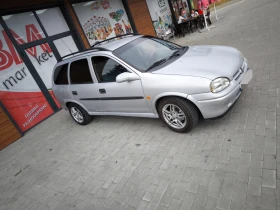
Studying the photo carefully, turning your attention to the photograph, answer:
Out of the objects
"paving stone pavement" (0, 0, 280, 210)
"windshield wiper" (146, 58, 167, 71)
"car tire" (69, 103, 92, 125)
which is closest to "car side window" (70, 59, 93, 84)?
"car tire" (69, 103, 92, 125)

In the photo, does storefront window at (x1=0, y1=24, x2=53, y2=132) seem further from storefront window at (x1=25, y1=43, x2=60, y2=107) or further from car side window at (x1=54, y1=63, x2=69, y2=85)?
car side window at (x1=54, y1=63, x2=69, y2=85)

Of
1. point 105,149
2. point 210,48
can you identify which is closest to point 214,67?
point 210,48

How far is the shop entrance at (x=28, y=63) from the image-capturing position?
6.13 meters

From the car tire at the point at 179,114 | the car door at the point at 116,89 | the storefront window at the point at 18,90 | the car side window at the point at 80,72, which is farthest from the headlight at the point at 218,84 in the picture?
the storefront window at the point at 18,90

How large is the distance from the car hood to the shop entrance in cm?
500

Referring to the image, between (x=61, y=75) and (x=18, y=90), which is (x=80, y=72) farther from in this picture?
(x=18, y=90)

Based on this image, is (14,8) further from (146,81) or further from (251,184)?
(251,184)

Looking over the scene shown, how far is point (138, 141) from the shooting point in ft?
12.9

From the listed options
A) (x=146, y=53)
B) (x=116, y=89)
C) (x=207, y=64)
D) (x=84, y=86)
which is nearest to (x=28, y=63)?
(x=84, y=86)

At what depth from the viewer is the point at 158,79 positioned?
3.34m

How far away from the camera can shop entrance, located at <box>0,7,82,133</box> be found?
6.13 m

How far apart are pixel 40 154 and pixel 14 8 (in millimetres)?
4834

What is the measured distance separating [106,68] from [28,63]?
400cm

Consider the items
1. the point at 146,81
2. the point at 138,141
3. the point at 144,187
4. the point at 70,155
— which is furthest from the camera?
the point at 70,155
